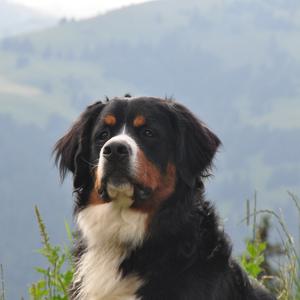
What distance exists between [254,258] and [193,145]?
1715 mm

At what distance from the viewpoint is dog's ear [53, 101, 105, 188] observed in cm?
652

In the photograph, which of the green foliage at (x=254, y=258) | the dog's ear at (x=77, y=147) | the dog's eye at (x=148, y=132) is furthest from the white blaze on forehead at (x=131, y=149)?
the green foliage at (x=254, y=258)

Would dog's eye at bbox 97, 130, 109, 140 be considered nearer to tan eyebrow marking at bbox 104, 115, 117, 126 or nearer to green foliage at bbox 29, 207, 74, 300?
tan eyebrow marking at bbox 104, 115, 117, 126

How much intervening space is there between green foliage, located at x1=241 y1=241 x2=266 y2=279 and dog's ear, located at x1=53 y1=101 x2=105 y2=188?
1.89m

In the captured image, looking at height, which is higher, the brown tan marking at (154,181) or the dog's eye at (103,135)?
the dog's eye at (103,135)

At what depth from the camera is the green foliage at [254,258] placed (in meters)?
7.52

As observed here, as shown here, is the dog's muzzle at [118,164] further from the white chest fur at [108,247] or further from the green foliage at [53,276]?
the green foliage at [53,276]

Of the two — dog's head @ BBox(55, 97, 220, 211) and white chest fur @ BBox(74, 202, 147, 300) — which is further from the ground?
dog's head @ BBox(55, 97, 220, 211)

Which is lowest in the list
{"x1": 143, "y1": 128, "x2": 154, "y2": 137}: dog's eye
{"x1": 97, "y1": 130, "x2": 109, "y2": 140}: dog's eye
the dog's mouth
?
the dog's mouth

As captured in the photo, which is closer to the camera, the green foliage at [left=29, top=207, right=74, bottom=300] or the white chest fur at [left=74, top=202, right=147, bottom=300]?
the white chest fur at [left=74, top=202, right=147, bottom=300]

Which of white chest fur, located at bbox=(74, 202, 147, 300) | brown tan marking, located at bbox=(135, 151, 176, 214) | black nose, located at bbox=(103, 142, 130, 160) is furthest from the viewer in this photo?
white chest fur, located at bbox=(74, 202, 147, 300)

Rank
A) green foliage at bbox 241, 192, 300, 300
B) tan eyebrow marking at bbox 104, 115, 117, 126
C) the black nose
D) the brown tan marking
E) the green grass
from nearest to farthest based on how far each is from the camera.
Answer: the black nose → the brown tan marking → green foliage at bbox 241, 192, 300, 300 → tan eyebrow marking at bbox 104, 115, 117, 126 → the green grass

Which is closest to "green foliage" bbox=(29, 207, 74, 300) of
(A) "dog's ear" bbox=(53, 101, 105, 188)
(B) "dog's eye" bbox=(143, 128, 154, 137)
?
(A) "dog's ear" bbox=(53, 101, 105, 188)

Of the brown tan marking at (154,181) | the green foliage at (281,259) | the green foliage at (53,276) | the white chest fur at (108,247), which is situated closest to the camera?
the brown tan marking at (154,181)
